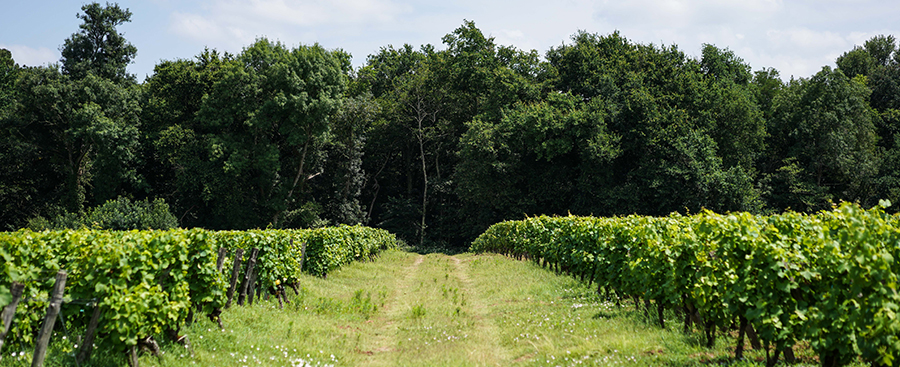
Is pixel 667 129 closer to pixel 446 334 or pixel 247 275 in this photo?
pixel 446 334

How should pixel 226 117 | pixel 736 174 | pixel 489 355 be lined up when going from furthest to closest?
pixel 226 117, pixel 736 174, pixel 489 355

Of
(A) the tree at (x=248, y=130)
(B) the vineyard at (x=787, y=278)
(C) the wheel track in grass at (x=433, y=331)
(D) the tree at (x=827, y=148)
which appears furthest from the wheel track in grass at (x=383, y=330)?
(D) the tree at (x=827, y=148)

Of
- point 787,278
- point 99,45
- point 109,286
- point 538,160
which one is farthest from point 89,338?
point 99,45

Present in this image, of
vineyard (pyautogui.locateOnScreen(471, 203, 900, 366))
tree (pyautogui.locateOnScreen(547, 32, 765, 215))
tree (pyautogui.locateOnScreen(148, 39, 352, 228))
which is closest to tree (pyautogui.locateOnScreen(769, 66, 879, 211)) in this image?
tree (pyautogui.locateOnScreen(547, 32, 765, 215))

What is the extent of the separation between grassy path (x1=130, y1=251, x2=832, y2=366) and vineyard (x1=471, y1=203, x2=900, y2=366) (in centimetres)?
69

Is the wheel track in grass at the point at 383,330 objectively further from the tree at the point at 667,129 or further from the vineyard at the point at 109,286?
the tree at the point at 667,129

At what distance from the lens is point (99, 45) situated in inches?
1663

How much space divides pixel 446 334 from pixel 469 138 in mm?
32653

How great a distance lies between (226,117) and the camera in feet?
130

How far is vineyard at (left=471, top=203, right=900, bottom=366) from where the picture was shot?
181 inches

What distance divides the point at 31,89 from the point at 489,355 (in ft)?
136

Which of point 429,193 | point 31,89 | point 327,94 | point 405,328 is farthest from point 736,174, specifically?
point 31,89

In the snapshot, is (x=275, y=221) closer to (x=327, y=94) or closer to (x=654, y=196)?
(x=327, y=94)

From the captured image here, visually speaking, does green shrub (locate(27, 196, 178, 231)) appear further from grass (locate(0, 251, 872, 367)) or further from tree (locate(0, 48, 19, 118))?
grass (locate(0, 251, 872, 367))
